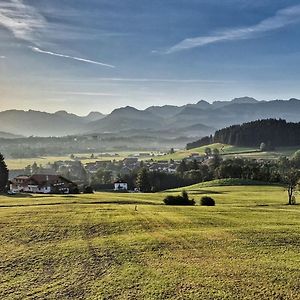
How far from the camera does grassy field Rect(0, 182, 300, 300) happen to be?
24.7 m

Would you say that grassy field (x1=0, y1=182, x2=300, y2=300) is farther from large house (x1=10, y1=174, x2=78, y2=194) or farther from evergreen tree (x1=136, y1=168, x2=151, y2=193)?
evergreen tree (x1=136, y1=168, x2=151, y2=193)

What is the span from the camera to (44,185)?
99875 mm

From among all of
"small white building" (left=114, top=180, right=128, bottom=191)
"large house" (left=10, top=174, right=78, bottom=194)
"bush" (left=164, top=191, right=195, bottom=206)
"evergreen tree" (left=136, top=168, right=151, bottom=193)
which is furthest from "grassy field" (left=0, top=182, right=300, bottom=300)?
"small white building" (left=114, top=180, right=128, bottom=191)

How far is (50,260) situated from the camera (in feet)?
97.3

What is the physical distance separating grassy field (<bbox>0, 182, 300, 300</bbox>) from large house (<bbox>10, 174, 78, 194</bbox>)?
5224cm

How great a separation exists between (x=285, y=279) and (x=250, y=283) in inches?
96.2

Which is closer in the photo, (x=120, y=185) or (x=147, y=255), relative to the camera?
(x=147, y=255)

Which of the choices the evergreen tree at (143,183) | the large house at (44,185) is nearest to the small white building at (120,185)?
the evergreen tree at (143,183)

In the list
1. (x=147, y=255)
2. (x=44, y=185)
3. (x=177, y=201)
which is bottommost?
(x=147, y=255)

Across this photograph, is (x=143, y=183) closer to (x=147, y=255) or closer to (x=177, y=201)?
(x=177, y=201)

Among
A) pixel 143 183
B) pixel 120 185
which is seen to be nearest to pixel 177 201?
pixel 143 183

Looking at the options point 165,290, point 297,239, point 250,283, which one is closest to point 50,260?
point 165,290

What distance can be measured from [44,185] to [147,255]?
243 ft

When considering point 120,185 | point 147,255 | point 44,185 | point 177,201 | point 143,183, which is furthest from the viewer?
point 120,185
